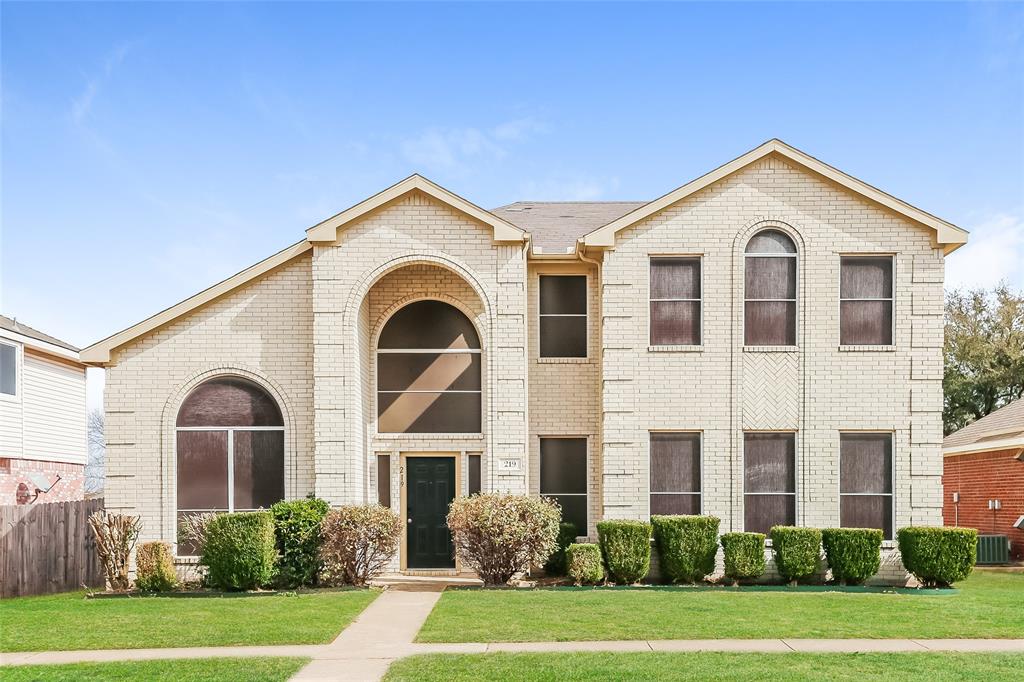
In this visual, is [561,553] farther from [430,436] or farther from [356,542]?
[356,542]

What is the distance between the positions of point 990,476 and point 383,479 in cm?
1678

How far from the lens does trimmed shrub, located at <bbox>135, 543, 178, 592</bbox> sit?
14.6 m

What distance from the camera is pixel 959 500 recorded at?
2573cm

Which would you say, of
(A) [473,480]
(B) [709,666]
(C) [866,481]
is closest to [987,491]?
(C) [866,481]

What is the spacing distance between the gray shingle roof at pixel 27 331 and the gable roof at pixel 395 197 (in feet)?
32.1

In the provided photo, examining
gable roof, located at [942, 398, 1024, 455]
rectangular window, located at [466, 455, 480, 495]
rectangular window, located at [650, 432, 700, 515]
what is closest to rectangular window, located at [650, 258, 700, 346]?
rectangular window, located at [650, 432, 700, 515]

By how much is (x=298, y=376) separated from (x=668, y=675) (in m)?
9.92

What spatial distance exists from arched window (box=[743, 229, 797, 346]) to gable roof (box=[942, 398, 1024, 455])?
937cm

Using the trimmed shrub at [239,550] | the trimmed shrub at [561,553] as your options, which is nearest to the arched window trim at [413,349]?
the trimmed shrub at [561,553]

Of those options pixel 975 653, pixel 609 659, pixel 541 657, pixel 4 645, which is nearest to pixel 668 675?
pixel 609 659

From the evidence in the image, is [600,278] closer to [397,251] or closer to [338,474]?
[397,251]

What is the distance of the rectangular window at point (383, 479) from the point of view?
1688cm

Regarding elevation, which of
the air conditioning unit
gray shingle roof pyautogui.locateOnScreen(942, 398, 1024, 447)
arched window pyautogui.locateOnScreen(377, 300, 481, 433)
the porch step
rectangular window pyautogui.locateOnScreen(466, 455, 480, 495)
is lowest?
the air conditioning unit

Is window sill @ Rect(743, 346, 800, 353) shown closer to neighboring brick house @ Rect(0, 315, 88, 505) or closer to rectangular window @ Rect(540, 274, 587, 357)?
rectangular window @ Rect(540, 274, 587, 357)
